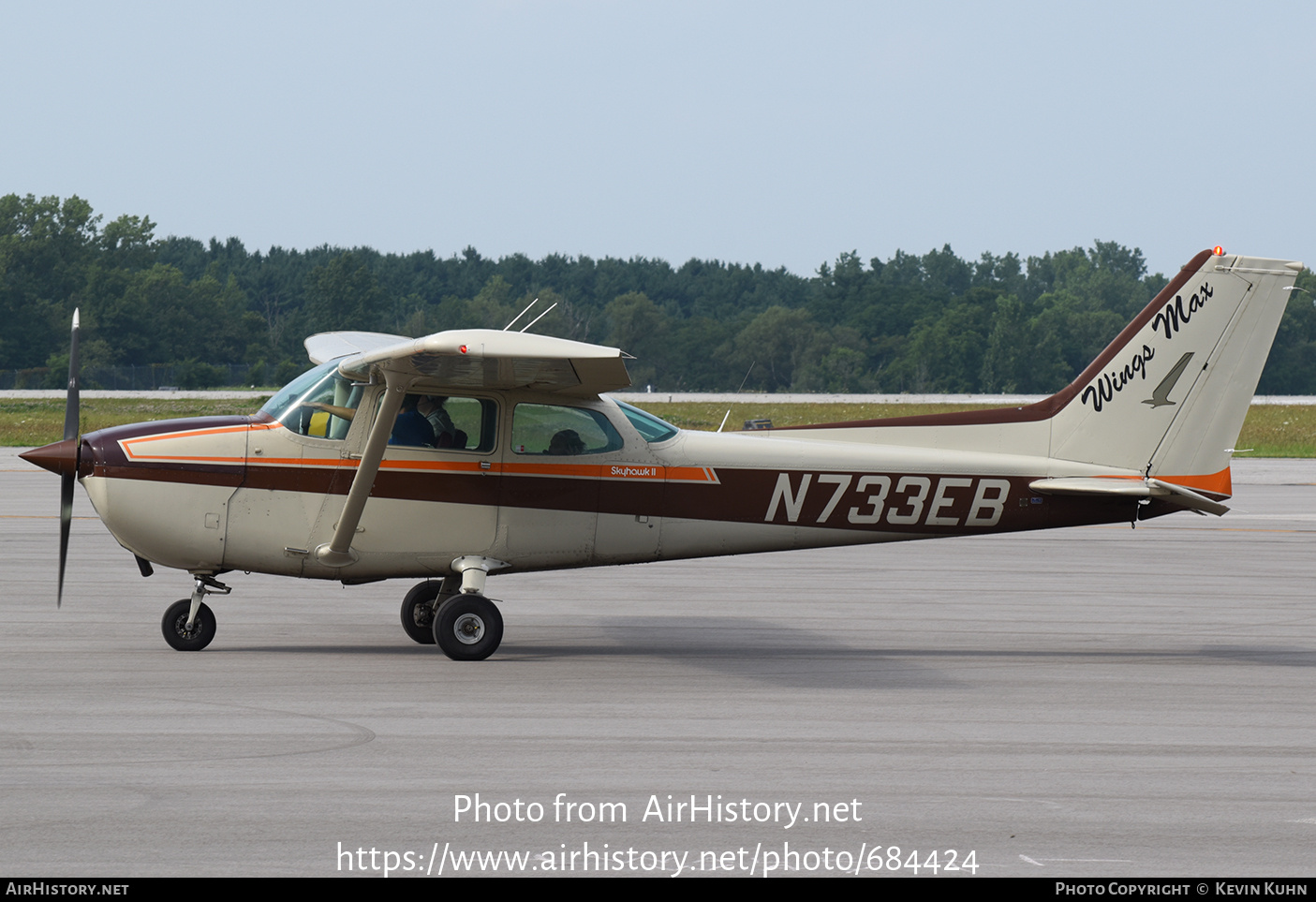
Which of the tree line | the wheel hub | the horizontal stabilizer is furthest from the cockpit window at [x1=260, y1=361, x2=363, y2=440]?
the tree line

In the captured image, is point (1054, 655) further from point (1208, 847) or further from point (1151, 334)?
point (1208, 847)

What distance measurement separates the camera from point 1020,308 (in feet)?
339

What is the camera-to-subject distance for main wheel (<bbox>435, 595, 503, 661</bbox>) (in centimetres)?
878

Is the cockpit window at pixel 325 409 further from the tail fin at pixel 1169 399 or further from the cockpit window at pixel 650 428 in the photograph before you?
the tail fin at pixel 1169 399

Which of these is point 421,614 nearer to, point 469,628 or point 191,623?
point 469,628

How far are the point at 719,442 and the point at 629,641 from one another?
1710 mm

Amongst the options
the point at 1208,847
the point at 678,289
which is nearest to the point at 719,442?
the point at 1208,847

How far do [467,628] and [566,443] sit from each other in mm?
1500

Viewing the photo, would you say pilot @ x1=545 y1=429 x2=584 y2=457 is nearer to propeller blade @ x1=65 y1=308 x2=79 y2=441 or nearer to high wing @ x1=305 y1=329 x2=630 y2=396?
high wing @ x1=305 y1=329 x2=630 y2=396

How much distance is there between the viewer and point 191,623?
9.02 metres

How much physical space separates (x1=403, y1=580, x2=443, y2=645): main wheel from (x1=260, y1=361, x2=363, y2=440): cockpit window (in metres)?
1.47

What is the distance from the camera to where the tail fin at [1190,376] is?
9.45 meters

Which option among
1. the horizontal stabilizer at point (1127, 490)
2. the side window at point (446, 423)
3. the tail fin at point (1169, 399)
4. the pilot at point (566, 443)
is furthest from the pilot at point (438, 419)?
the horizontal stabilizer at point (1127, 490)

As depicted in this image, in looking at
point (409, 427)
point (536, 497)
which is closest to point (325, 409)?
point (409, 427)
